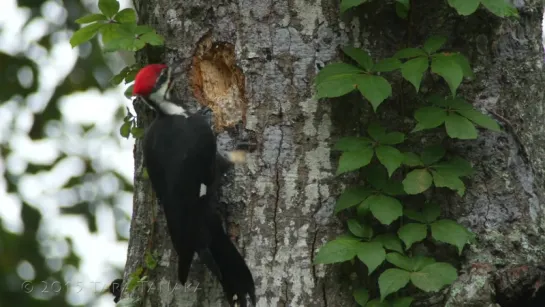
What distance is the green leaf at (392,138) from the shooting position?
2291 mm

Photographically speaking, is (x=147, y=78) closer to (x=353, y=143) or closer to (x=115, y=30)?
(x=115, y=30)

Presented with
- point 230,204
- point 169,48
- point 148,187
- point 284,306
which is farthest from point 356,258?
point 169,48

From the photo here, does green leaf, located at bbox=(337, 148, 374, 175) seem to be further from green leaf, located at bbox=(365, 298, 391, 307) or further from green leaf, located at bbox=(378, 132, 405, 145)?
green leaf, located at bbox=(365, 298, 391, 307)

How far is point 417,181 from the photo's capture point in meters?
2.27

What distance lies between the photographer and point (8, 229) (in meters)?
4.71

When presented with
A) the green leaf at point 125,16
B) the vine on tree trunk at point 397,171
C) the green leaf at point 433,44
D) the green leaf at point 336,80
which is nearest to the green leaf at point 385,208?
the vine on tree trunk at point 397,171

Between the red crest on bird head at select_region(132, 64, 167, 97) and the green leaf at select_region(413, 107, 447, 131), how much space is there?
0.81m

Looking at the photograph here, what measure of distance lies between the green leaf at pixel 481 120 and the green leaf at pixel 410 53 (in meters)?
0.21

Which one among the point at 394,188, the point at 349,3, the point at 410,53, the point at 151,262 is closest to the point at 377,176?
the point at 394,188

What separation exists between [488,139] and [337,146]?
492 mm

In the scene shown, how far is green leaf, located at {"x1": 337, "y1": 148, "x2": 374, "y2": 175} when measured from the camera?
223cm

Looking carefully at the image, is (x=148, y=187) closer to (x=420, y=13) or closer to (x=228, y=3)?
(x=228, y=3)

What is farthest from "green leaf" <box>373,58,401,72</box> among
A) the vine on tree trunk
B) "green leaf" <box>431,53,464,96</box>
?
"green leaf" <box>431,53,464,96</box>

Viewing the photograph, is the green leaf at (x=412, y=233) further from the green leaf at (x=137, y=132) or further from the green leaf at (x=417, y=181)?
the green leaf at (x=137, y=132)
